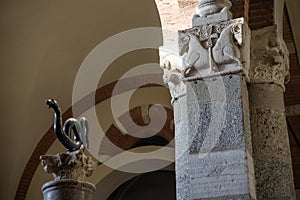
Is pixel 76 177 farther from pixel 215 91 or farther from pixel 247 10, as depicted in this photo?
pixel 247 10

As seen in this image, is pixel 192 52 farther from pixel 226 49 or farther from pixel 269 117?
pixel 269 117

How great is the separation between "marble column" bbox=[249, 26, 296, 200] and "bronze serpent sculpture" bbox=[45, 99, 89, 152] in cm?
105

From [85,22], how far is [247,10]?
338 cm

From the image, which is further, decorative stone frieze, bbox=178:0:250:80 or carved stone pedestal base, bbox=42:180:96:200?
carved stone pedestal base, bbox=42:180:96:200

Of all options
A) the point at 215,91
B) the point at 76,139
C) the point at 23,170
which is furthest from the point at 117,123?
the point at 215,91

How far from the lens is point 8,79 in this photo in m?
7.05

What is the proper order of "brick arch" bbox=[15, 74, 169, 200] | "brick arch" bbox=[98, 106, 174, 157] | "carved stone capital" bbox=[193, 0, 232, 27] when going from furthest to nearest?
"brick arch" bbox=[98, 106, 174, 157], "brick arch" bbox=[15, 74, 169, 200], "carved stone capital" bbox=[193, 0, 232, 27]

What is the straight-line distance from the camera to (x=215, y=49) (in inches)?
125

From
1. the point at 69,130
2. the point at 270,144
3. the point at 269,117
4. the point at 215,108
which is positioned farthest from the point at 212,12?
the point at 69,130

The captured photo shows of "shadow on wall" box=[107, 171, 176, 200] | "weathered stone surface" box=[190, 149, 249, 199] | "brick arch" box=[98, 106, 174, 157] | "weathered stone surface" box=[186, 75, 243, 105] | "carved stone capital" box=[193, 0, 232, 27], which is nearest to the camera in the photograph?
"weathered stone surface" box=[190, 149, 249, 199]

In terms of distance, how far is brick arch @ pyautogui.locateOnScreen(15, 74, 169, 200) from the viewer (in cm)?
736

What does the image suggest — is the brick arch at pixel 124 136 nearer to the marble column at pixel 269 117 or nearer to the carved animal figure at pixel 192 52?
the marble column at pixel 269 117

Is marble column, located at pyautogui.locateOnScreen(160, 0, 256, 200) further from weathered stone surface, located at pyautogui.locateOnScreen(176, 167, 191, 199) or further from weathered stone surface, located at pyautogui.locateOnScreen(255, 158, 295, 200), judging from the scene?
weathered stone surface, located at pyautogui.locateOnScreen(255, 158, 295, 200)

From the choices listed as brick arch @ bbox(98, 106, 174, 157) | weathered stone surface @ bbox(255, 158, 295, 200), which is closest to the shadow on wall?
brick arch @ bbox(98, 106, 174, 157)
